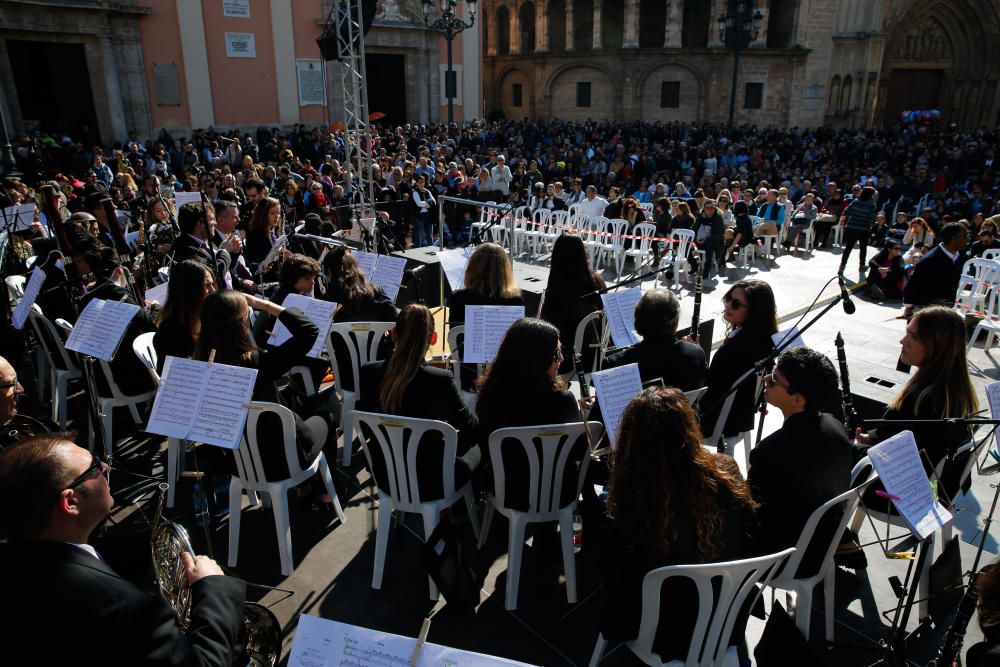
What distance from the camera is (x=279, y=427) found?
324 centimetres

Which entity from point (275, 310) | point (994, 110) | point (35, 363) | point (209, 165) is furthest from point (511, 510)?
point (994, 110)

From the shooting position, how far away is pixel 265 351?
344 centimetres

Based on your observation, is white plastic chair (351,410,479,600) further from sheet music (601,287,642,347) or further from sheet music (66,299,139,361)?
sheet music (66,299,139,361)

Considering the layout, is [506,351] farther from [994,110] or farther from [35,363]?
[994,110]

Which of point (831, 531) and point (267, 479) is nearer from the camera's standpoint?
point (831, 531)

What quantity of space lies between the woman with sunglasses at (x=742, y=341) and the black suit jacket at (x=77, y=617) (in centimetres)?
291

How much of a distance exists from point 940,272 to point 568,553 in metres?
5.14

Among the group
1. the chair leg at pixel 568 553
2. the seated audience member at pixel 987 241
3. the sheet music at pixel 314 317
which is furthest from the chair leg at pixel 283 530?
the seated audience member at pixel 987 241

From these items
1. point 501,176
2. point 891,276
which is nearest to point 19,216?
point 501,176

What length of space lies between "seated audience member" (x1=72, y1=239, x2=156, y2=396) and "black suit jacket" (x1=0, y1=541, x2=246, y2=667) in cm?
291

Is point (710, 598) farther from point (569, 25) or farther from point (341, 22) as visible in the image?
point (569, 25)

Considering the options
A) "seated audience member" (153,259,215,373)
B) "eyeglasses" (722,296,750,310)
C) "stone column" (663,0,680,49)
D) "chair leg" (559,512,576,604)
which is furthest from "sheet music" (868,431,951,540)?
"stone column" (663,0,680,49)

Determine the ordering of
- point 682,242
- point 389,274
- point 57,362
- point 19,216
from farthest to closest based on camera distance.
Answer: point 682,242 → point 19,216 → point 389,274 → point 57,362

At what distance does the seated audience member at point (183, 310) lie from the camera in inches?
147
